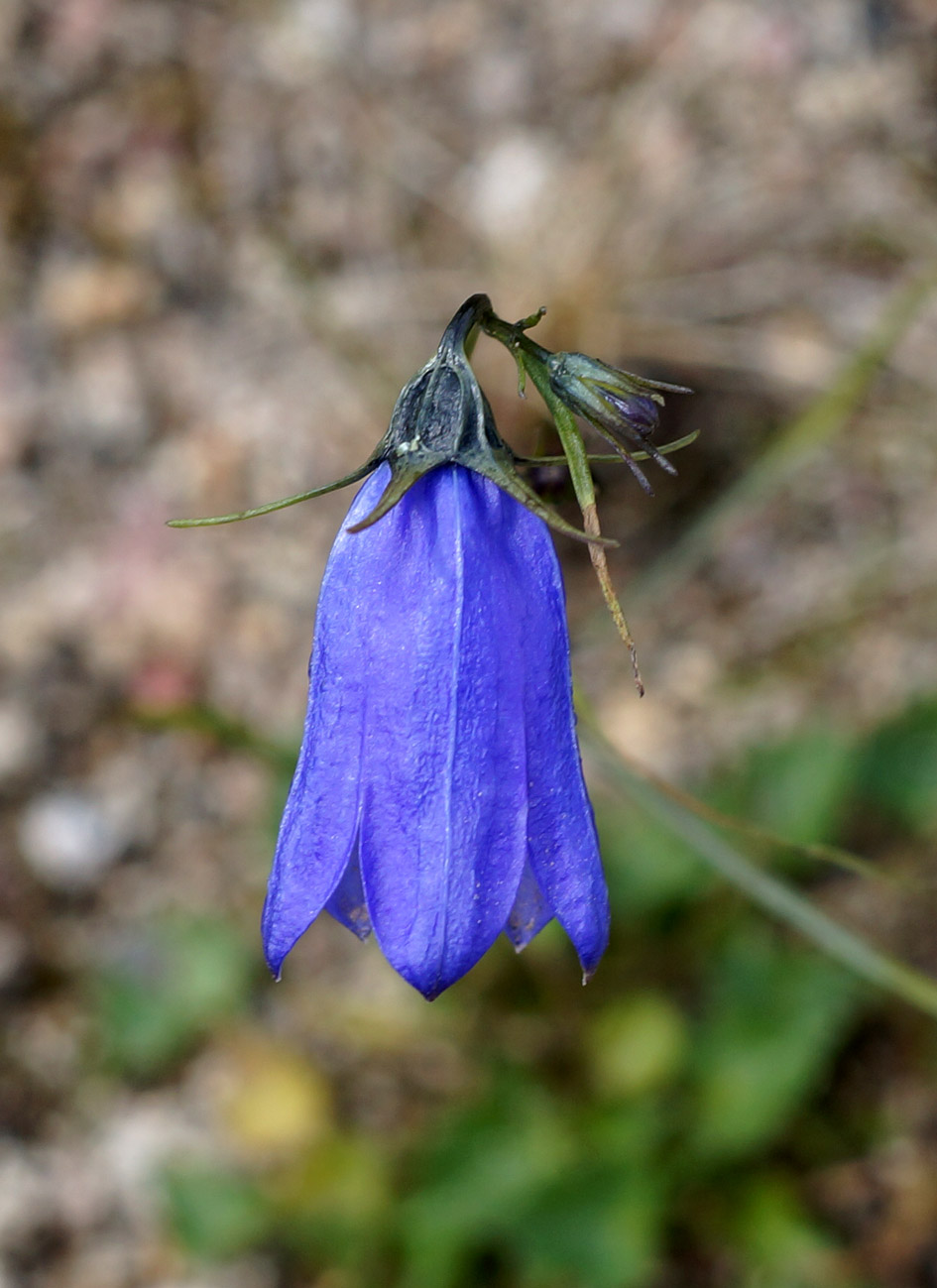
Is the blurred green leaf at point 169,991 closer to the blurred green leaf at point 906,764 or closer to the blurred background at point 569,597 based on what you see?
the blurred background at point 569,597

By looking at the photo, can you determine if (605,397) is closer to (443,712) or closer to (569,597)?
(443,712)

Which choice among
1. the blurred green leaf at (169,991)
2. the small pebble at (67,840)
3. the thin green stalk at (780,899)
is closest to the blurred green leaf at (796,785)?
the thin green stalk at (780,899)

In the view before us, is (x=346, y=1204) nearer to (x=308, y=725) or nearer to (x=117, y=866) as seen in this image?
(x=117, y=866)

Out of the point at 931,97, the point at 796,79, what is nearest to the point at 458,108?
the point at 796,79

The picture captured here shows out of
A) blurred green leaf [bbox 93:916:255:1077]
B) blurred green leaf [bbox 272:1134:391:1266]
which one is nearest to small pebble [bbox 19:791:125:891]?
blurred green leaf [bbox 93:916:255:1077]

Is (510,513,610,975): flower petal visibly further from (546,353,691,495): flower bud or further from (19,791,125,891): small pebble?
(19,791,125,891): small pebble

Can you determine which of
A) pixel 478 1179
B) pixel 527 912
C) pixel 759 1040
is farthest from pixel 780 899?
pixel 478 1179
